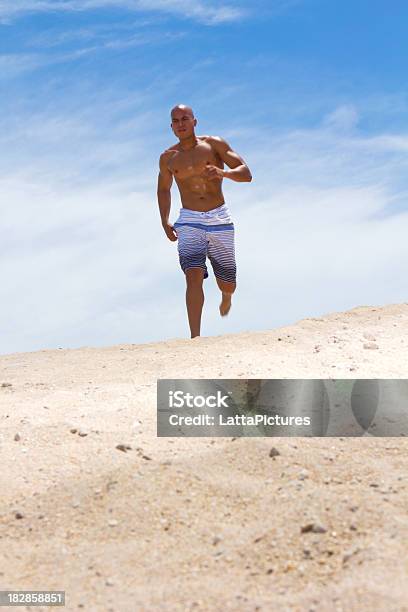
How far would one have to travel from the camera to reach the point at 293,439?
215 inches

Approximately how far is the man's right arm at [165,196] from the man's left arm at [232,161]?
65 cm

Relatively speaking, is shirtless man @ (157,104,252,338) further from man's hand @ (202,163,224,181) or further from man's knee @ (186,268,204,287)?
man's hand @ (202,163,224,181)

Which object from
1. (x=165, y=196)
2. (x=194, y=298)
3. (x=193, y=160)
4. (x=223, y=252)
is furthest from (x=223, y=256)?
(x=193, y=160)

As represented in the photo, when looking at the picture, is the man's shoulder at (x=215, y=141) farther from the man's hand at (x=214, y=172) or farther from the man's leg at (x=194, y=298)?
the man's leg at (x=194, y=298)

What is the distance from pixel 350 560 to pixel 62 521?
5.58 ft

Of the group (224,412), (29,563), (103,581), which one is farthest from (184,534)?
(224,412)

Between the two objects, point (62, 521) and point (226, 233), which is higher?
point (226, 233)

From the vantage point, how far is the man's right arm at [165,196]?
970cm

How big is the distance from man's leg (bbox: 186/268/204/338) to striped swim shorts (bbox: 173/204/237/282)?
0.09 metres

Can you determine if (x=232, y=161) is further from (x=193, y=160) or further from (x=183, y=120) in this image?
(x=183, y=120)

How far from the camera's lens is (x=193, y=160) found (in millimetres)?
9320

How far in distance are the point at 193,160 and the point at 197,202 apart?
488 millimetres

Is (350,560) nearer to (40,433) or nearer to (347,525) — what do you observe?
(347,525)

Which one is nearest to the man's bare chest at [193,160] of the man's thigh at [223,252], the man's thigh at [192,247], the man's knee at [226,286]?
the man's thigh at [192,247]
